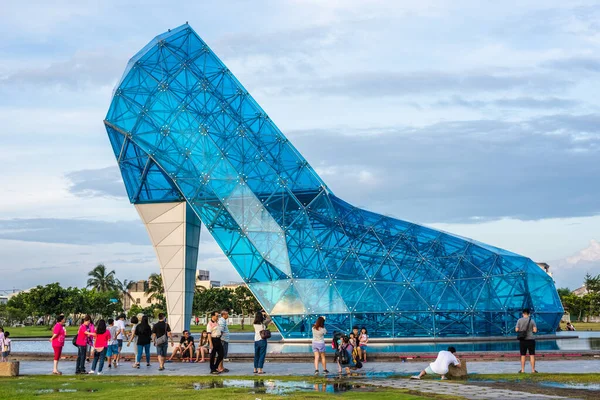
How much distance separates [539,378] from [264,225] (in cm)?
3126

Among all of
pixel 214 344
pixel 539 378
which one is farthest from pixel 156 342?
pixel 539 378

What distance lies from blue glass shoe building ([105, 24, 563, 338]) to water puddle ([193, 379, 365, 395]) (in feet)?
90.9

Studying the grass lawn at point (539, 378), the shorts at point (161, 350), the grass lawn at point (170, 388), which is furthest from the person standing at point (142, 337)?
the grass lawn at point (539, 378)

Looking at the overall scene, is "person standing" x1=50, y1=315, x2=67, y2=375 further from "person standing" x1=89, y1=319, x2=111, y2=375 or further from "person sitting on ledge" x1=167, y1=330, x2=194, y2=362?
"person sitting on ledge" x1=167, y1=330, x2=194, y2=362

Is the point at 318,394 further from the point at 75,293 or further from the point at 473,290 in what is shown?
the point at 75,293

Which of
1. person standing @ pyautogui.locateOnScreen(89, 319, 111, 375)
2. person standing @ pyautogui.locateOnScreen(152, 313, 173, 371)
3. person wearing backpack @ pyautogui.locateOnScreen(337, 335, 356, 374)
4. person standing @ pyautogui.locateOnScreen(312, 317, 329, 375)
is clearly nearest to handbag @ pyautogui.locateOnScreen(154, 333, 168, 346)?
person standing @ pyautogui.locateOnScreen(152, 313, 173, 371)

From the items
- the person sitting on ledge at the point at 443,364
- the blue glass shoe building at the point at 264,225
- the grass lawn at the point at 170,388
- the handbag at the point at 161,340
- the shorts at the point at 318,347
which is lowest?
the grass lawn at the point at 170,388

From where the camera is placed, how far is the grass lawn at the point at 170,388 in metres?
17.8

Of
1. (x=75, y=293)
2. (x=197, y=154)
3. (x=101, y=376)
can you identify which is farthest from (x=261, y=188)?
(x=75, y=293)

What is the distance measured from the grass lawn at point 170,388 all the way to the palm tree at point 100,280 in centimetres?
14878

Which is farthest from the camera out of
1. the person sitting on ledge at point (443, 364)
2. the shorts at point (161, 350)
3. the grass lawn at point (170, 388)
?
the shorts at point (161, 350)

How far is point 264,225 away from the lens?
51281mm

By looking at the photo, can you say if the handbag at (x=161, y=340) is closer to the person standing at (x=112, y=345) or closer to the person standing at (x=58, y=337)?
the person standing at (x=112, y=345)

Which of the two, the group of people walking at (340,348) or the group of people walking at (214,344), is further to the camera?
the group of people walking at (340,348)
